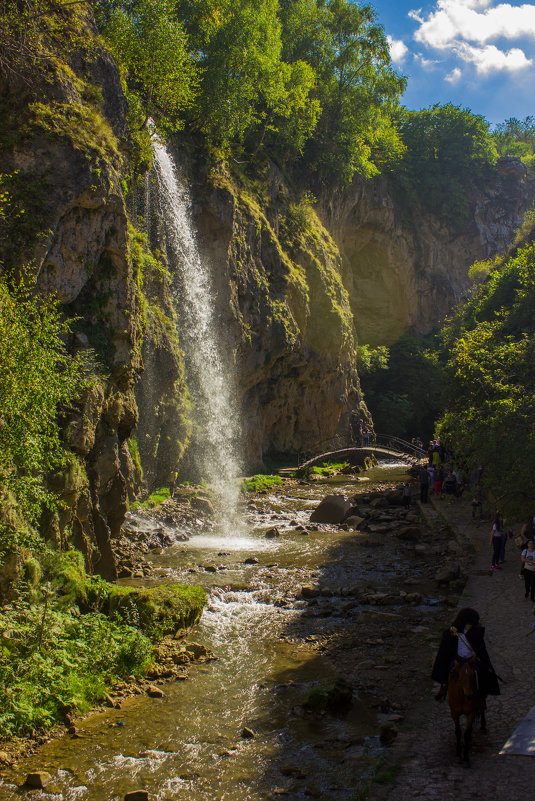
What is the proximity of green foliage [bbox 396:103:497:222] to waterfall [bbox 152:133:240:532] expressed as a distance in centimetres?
4488

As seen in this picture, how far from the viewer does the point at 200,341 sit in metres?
28.7

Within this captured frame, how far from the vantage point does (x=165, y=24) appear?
23.7 metres

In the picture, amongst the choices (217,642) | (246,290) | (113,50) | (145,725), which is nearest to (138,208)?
(113,50)

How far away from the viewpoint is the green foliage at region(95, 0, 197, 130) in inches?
895

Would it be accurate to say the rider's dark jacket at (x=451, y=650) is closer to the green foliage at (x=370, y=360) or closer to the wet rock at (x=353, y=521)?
the wet rock at (x=353, y=521)

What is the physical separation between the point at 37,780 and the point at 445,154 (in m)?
74.6

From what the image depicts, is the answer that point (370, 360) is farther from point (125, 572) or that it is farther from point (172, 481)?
point (125, 572)

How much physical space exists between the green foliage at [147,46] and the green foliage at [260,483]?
17772 mm

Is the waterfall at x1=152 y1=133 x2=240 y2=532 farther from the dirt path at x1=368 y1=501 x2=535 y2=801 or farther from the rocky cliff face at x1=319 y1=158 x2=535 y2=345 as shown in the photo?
the rocky cliff face at x1=319 y1=158 x2=535 y2=345

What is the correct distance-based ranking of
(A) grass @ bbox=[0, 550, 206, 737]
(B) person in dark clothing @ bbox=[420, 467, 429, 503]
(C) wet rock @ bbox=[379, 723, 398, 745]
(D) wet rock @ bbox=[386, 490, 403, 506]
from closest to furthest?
(C) wet rock @ bbox=[379, 723, 398, 745] < (A) grass @ bbox=[0, 550, 206, 737] < (B) person in dark clothing @ bbox=[420, 467, 429, 503] < (D) wet rock @ bbox=[386, 490, 403, 506]

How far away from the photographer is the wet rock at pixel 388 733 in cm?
744

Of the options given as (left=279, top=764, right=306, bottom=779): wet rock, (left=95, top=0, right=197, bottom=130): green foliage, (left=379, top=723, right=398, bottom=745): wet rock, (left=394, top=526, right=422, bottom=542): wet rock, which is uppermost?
(left=95, top=0, right=197, bottom=130): green foliage

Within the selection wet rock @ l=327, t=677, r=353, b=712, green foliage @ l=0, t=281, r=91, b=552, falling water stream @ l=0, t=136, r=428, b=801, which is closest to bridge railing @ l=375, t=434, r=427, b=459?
falling water stream @ l=0, t=136, r=428, b=801

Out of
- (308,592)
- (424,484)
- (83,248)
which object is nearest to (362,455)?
(424,484)
